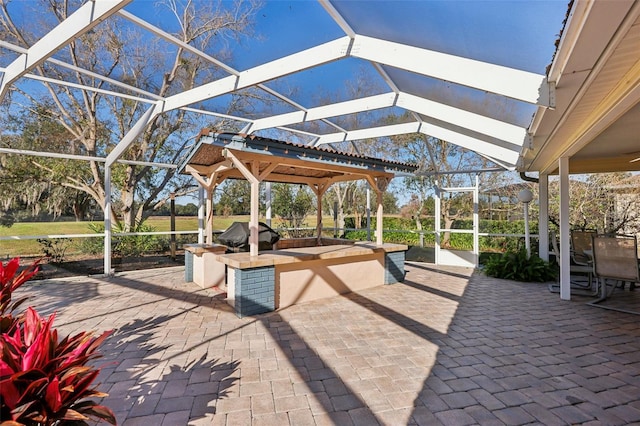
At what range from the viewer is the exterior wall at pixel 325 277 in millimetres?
4551

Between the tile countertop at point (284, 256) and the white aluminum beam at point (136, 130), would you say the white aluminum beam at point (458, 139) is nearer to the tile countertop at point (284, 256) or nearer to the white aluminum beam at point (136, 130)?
the tile countertop at point (284, 256)

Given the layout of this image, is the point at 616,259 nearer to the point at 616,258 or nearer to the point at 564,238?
the point at 616,258

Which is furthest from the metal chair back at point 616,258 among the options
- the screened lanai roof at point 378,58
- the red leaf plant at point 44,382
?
the red leaf plant at point 44,382

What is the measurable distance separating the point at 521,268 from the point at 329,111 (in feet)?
17.2

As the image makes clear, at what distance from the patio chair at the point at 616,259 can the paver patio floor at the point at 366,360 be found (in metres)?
0.54

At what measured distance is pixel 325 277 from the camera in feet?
16.6

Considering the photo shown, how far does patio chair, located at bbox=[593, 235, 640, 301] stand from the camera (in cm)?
419

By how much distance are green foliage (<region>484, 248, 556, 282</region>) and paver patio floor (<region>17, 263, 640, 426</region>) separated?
1.32 meters

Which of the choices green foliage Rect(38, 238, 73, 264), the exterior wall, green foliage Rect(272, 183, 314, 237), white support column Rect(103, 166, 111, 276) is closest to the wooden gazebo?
the exterior wall

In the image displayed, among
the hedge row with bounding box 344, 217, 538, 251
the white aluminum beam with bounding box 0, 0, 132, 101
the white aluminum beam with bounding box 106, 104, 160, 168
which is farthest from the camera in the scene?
the hedge row with bounding box 344, 217, 538, 251

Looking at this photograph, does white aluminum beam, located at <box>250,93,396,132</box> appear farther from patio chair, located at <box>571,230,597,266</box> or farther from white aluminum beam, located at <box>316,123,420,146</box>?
patio chair, located at <box>571,230,597,266</box>

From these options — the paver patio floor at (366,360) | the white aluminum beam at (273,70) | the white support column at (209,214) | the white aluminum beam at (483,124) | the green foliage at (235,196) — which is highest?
the white aluminum beam at (273,70)

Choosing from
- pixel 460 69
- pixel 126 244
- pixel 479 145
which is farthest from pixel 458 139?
pixel 126 244

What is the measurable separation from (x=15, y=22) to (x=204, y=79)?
14.7 feet
